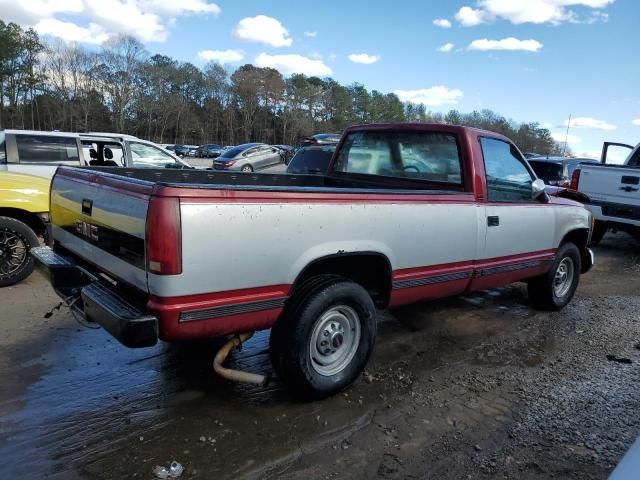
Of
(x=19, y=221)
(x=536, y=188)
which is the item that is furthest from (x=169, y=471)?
(x=536, y=188)

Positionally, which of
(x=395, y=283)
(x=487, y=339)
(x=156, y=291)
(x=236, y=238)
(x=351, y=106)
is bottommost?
(x=487, y=339)

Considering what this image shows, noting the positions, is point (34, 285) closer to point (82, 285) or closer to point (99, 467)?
point (82, 285)

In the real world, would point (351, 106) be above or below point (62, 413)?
above

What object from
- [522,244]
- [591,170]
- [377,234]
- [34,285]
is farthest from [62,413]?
[591,170]

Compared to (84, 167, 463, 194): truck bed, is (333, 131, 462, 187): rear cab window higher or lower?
higher

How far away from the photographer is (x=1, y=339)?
4434 mm

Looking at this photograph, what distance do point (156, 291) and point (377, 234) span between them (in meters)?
1.56

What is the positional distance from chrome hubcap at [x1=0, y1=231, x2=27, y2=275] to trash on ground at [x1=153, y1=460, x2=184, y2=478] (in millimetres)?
3960

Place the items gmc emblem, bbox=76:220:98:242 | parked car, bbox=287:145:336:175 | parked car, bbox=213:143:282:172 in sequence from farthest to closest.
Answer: parked car, bbox=213:143:282:172
parked car, bbox=287:145:336:175
gmc emblem, bbox=76:220:98:242

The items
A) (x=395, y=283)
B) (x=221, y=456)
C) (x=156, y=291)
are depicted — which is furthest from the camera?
(x=395, y=283)

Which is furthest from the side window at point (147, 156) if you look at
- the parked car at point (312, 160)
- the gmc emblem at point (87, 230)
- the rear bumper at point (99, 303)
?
the gmc emblem at point (87, 230)

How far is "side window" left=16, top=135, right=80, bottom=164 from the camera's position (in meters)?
9.32

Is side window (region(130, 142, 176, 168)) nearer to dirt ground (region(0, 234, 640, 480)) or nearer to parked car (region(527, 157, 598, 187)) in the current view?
dirt ground (region(0, 234, 640, 480))

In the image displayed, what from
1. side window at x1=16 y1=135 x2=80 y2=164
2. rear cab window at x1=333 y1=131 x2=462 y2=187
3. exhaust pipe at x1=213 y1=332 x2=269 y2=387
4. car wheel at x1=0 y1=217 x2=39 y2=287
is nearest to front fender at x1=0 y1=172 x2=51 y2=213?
car wheel at x1=0 y1=217 x2=39 y2=287
